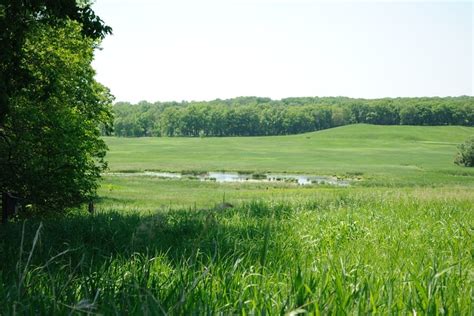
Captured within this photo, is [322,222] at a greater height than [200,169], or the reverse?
[322,222]

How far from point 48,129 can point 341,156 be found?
8869 cm

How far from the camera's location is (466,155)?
268ft

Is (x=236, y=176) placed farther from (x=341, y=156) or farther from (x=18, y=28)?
(x=18, y=28)

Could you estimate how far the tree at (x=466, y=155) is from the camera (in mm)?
80625

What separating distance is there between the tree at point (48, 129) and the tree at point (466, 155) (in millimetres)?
71924

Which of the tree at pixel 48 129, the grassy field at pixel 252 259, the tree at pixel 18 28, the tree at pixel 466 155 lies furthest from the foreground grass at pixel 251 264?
the tree at pixel 466 155

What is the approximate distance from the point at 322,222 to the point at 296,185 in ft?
159

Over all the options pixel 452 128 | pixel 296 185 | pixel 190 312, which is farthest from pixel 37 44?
pixel 452 128

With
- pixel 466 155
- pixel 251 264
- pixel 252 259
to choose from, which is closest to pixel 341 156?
pixel 466 155

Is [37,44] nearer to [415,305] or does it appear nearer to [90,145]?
[90,145]

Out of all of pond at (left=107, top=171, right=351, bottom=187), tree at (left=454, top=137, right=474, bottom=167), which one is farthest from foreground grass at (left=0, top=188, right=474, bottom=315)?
tree at (left=454, top=137, right=474, bottom=167)

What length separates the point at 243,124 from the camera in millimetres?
196125

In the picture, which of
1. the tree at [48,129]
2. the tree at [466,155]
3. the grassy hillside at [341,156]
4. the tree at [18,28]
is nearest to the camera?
the tree at [18,28]

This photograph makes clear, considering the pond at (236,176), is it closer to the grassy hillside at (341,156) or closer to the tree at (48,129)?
the grassy hillside at (341,156)
